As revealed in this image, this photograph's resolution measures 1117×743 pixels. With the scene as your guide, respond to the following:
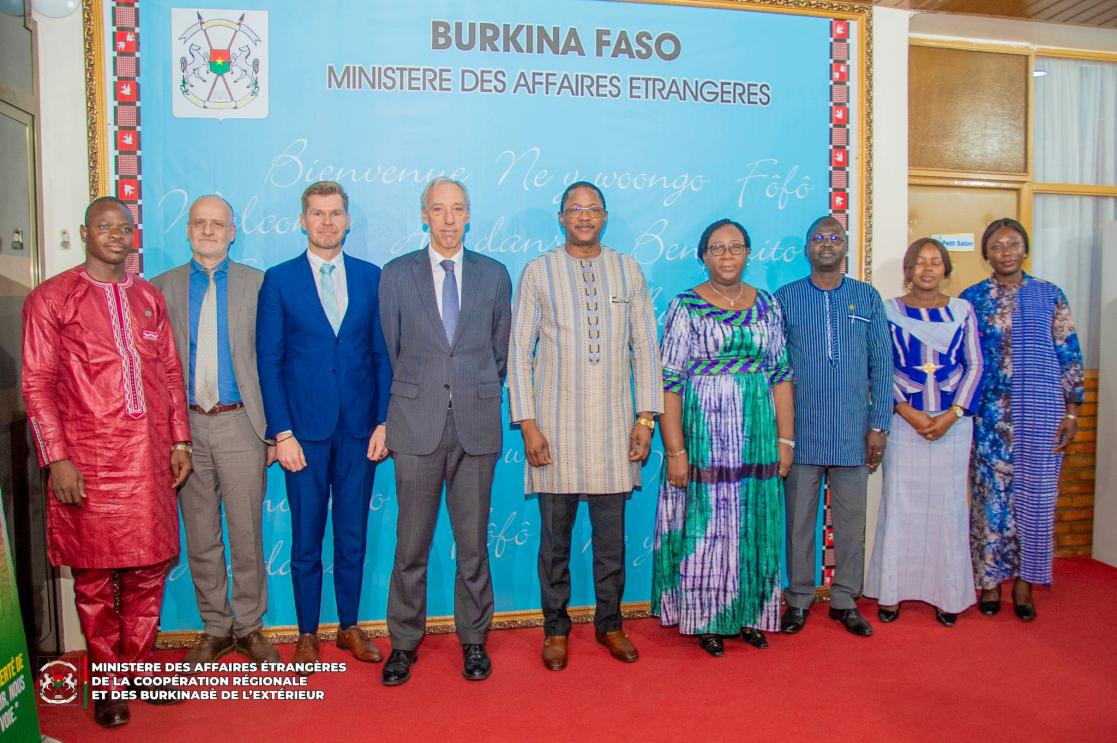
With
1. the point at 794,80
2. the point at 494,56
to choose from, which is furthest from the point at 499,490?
the point at 794,80

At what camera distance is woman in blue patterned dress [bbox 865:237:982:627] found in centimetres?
370

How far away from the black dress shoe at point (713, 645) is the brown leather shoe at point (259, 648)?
6.03ft

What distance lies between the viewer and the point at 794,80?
4020mm

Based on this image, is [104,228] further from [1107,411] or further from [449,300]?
[1107,411]

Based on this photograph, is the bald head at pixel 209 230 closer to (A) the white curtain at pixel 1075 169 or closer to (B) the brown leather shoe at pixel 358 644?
(B) the brown leather shoe at pixel 358 644

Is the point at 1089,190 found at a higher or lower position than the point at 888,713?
higher

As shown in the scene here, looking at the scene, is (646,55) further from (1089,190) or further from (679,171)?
(1089,190)

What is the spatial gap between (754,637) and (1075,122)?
4.07 meters

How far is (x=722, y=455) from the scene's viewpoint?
11.0ft

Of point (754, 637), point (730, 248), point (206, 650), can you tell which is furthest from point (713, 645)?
point (206, 650)

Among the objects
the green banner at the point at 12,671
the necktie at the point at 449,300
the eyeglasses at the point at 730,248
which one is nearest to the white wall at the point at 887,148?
the eyeglasses at the point at 730,248

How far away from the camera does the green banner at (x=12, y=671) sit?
7.87ft

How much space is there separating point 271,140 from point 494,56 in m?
A: 1.14

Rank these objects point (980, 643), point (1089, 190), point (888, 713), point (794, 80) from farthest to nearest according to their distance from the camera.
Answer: point (1089, 190) < point (794, 80) < point (980, 643) < point (888, 713)
